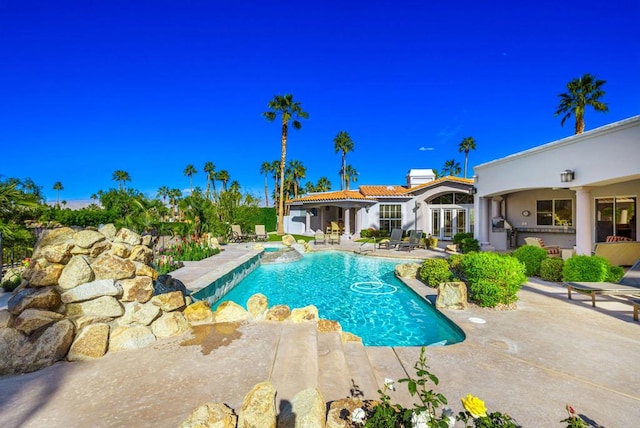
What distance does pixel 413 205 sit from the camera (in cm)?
2389

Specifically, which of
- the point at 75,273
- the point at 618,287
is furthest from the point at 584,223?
the point at 75,273

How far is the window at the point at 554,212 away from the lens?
15.1 metres

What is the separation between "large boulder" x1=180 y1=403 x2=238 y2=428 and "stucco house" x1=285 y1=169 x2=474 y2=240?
21627mm

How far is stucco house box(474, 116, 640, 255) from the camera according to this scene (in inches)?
354

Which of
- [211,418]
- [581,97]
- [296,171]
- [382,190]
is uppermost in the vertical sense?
[581,97]

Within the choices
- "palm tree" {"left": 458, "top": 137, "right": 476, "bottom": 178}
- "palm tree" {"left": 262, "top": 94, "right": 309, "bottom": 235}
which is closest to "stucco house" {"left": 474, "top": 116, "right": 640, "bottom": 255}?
"palm tree" {"left": 262, "top": 94, "right": 309, "bottom": 235}

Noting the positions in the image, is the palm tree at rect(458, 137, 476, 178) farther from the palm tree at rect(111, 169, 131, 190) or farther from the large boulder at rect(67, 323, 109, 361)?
the palm tree at rect(111, 169, 131, 190)

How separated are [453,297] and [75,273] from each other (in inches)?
277

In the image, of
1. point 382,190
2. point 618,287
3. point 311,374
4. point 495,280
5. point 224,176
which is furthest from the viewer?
point 224,176

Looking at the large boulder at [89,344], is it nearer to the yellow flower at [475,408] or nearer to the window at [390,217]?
the yellow flower at [475,408]

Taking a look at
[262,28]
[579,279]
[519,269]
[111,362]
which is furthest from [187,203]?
[579,279]

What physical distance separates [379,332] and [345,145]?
46520mm

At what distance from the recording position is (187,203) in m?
18.3

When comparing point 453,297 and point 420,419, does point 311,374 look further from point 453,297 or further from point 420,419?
point 453,297
